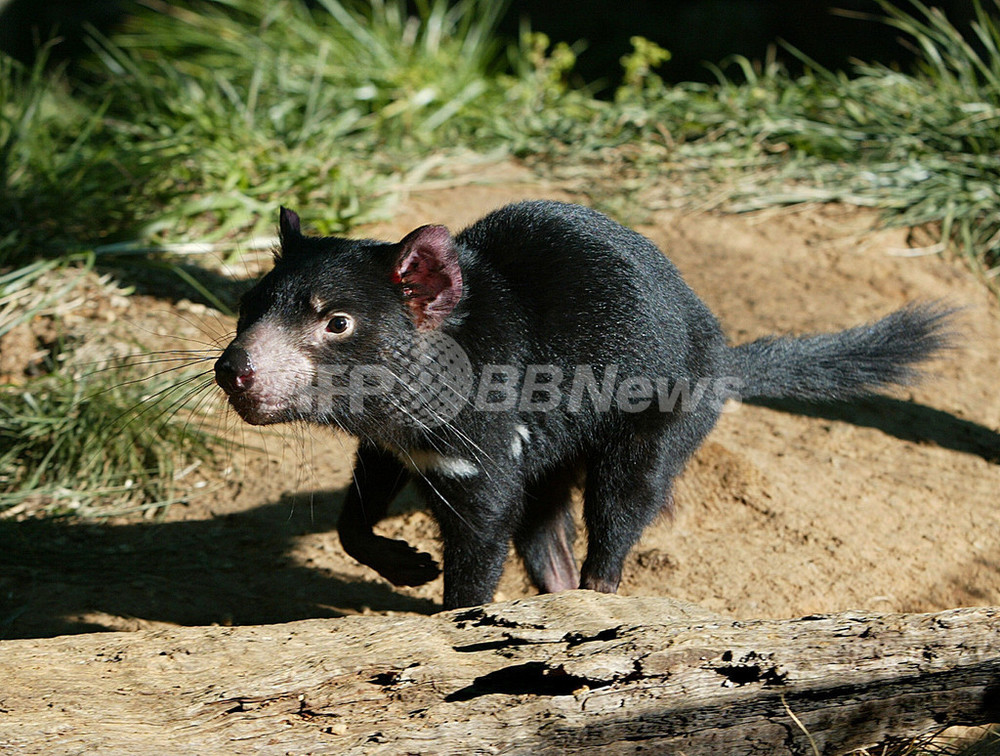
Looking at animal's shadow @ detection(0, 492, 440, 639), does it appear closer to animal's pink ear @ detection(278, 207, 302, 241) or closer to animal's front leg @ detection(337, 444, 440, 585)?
animal's front leg @ detection(337, 444, 440, 585)

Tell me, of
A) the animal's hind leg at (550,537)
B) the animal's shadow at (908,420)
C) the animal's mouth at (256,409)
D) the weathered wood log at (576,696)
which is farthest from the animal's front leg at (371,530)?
the animal's shadow at (908,420)

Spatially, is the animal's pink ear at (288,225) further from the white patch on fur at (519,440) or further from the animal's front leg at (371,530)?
the white patch on fur at (519,440)

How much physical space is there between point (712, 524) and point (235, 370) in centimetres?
174

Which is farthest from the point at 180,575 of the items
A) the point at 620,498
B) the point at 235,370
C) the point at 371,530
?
the point at 620,498

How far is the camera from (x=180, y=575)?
10.6ft

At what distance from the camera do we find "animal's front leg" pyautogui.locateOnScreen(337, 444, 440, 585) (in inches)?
115

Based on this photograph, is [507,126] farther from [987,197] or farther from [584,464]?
[584,464]

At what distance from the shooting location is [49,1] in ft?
34.4

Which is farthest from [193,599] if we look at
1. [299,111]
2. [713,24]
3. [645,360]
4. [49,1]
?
[49,1]

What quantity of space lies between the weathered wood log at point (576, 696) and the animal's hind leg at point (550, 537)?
1.04 meters

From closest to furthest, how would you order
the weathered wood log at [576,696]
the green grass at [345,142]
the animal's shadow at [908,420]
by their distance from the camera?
1. the weathered wood log at [576,696]
2. the animal's shadow at [908,420]
3. the green grass at [345,142]

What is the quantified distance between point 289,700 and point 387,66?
513cm

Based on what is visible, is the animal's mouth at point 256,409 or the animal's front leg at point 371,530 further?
the animal's front leg at point 371,530

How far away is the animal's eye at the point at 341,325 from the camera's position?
249 centimetres
